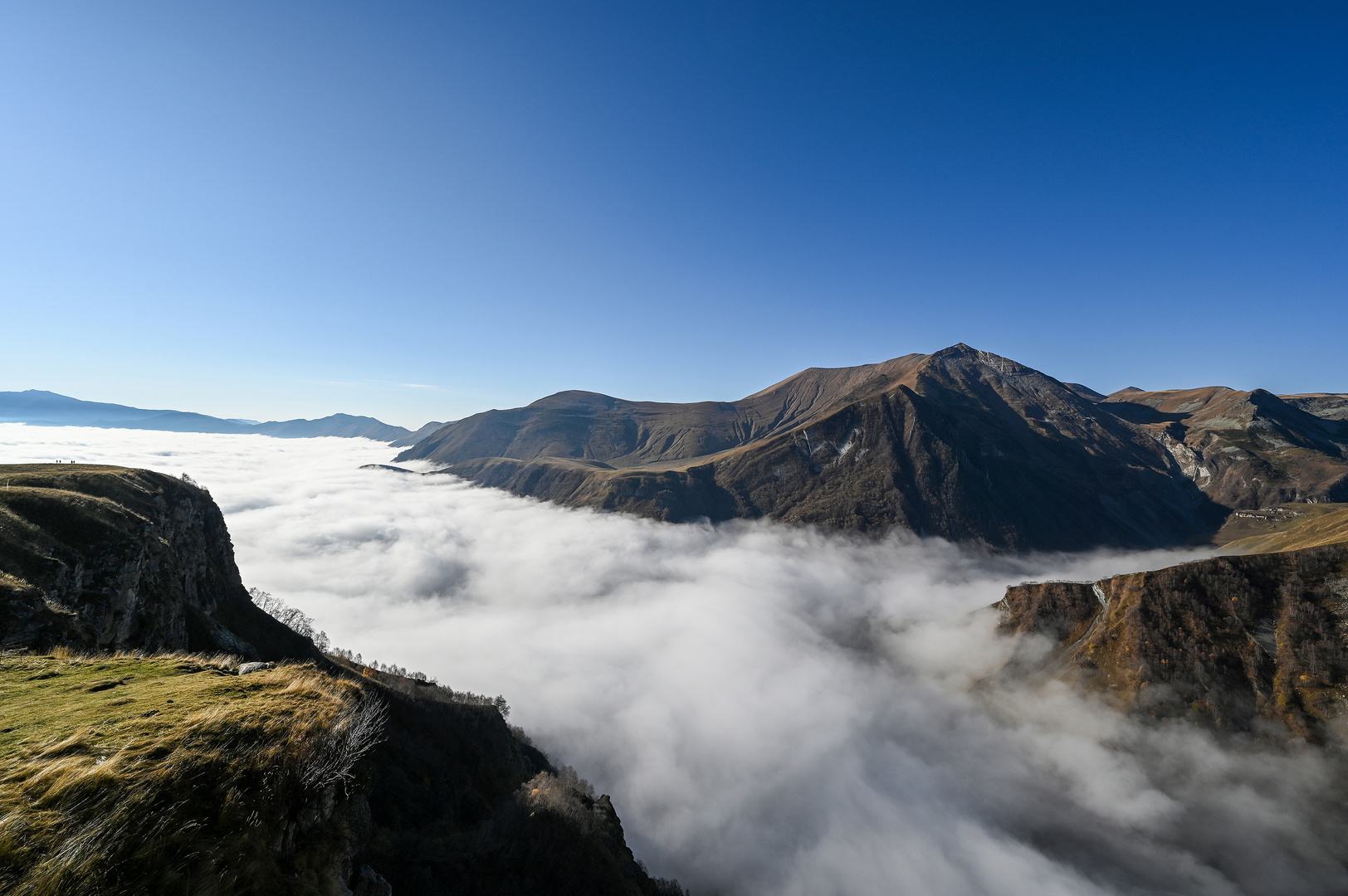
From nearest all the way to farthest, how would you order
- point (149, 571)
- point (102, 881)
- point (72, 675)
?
point (102, 881) → point (72, 675) → point (149, 571)

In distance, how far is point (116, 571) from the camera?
34.0 meters

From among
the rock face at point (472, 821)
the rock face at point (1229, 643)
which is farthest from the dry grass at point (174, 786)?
the rock face at point (1229, 643)

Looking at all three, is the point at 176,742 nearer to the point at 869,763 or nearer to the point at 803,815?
the point at 803,815

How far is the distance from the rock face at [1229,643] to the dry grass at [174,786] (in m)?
130

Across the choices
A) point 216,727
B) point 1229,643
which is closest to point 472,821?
point 216,727

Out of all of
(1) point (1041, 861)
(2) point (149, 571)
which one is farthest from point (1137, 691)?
(2) point (149, 571)

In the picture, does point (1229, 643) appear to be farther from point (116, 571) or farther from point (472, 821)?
point (116, 571)

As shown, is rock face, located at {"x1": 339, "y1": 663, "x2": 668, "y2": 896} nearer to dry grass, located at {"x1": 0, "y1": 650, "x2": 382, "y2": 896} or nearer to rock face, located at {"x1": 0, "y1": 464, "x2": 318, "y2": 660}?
dry grass, located at {"x1": 0, "y1": 650, "x2": 382, "y2": 896}

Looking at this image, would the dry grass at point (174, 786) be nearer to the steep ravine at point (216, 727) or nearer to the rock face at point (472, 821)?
the steep ravine at point (216, 727)

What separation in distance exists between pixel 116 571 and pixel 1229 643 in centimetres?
15207

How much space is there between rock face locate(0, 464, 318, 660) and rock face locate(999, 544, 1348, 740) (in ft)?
458

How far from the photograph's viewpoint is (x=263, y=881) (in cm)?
802

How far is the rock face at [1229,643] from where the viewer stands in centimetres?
7356

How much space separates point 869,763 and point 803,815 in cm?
2580
